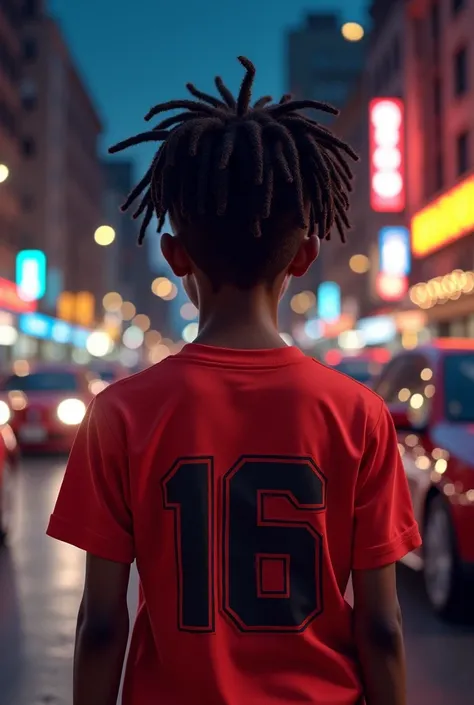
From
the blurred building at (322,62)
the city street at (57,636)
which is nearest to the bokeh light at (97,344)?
the blurred building at (322,62)

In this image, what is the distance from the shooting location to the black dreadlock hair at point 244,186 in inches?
82.4

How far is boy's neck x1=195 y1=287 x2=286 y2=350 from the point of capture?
210 cm

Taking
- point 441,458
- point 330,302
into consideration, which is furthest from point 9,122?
point 441,458

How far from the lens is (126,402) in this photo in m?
1.99

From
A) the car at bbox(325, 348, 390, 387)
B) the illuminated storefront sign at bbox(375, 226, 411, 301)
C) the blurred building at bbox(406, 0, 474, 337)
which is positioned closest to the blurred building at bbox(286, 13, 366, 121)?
the illuminated storefront sign at bbox(375, 226, 411, 301)

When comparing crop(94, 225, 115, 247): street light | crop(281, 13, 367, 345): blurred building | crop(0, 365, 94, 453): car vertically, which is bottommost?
crop(0, 365, 94, 453): car

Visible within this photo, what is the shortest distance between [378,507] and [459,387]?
614 cm

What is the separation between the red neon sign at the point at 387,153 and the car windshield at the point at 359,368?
2224cm

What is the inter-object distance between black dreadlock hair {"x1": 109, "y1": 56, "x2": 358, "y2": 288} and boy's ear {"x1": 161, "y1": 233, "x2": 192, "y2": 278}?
0.03m

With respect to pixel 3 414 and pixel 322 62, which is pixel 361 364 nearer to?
pixel 3 414

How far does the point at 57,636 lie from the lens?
6.57 m

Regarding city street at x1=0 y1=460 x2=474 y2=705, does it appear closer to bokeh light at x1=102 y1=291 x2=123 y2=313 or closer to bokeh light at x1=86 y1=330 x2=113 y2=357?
bokeh light at x1=86 y1=330 x2=113 y2=357

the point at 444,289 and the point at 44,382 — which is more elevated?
the point at 444,289

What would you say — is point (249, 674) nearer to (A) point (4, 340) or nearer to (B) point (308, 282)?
(A) point (4, 340)
